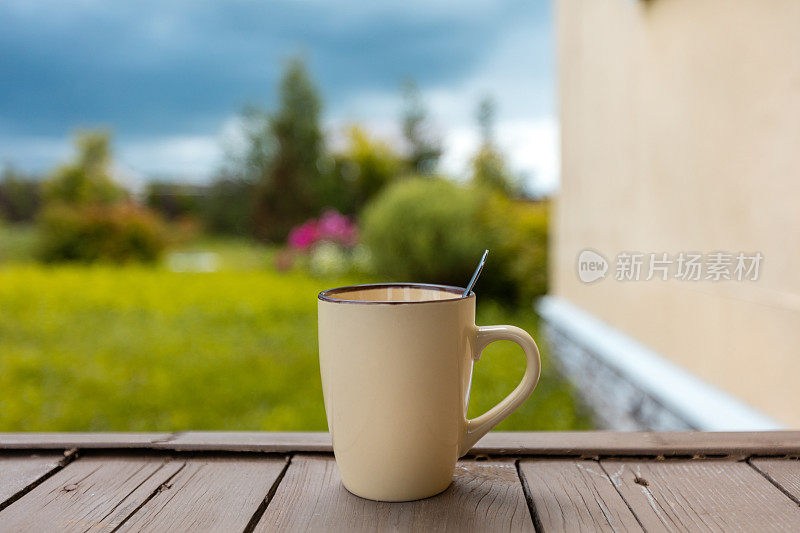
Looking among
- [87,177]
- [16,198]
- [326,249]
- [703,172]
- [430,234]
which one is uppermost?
[87,177]

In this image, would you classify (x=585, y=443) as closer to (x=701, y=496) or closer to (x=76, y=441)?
(x=701, y=496)

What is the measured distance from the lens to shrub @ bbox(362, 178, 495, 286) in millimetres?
5793

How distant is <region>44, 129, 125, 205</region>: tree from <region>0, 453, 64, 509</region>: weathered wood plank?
15.3 m

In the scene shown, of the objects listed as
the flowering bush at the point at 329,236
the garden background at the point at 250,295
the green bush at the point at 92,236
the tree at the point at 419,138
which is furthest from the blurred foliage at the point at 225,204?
the flowering bush at the point at 329,236

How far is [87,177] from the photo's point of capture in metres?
15.1

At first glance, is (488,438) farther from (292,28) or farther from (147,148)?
(147,148)

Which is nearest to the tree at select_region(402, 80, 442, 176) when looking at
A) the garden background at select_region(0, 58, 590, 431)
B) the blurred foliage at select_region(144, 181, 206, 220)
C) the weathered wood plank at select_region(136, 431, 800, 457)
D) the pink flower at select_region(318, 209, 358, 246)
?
the garden background at select_region(0, 58, 590, 431)

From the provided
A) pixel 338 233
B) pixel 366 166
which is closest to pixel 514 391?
pixel 338 233

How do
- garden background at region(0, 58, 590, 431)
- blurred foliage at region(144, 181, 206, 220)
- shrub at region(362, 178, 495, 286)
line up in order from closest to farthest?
garden background at region(0, 58, 590, 431), shrub at region(362, 178, 495, 286), blurred foliage at region(144, 181, 206, 220)

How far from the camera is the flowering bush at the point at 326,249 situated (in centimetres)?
747

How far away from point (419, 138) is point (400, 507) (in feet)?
43.2

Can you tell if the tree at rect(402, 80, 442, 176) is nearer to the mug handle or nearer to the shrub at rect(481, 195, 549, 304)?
the shrub at rect(481, 195, 549, 304)

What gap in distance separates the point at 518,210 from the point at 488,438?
5.68 m

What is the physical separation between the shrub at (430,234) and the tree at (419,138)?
23.6 feet
